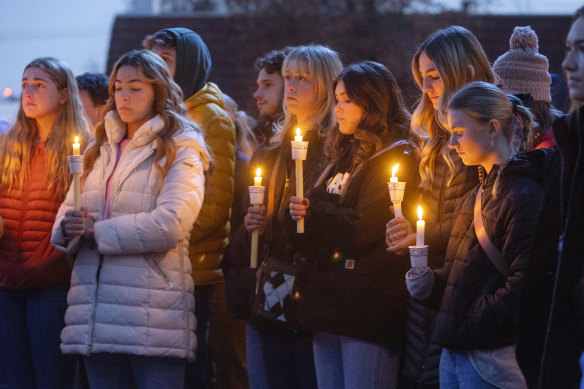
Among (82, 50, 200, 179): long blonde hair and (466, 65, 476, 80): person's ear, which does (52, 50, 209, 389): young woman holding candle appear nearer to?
(82, 50, 200, 179): long blonde hair

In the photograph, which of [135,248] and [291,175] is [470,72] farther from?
[135,248]

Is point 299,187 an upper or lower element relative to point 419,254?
upper

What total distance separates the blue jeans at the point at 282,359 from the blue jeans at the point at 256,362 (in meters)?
0.04

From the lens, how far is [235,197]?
588 cm

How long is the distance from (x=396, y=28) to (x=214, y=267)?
869cm

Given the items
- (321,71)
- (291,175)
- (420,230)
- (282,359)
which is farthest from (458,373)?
(321,71)

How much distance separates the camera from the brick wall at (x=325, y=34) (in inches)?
497

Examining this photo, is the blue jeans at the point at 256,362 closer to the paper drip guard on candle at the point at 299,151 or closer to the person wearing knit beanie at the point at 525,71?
the paper drip guard on candle at the point at 299,151

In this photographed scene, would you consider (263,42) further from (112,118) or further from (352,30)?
(112,118)

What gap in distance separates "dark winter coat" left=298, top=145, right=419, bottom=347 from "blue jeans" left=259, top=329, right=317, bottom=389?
38cm

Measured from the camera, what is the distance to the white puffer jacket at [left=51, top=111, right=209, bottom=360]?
4.18m

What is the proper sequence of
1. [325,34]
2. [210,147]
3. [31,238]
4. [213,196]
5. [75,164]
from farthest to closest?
1. [325,34]
2. [213,196]
3. [210,147]
4. [31,238]
5. [75,164]

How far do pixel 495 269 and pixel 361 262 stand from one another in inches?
35.1

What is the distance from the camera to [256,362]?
443cm
